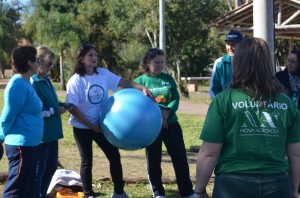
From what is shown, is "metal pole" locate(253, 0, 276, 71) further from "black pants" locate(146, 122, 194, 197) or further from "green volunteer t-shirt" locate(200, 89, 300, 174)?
"green volunteer t-shirt" locate(200, 89, 300, 174)

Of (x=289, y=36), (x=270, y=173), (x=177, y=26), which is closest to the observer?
(x=270, y=173)

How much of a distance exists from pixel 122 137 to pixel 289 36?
14.4 m

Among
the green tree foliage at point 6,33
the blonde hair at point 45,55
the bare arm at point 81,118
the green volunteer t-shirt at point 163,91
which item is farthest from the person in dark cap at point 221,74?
the green tree foliage at point 6,33

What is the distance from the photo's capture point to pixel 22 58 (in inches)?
211

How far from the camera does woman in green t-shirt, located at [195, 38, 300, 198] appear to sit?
350 centimetres

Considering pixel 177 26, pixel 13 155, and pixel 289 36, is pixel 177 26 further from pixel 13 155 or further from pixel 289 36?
pixel 13 155

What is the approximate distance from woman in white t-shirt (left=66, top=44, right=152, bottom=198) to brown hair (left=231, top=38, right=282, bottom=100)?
279 cm

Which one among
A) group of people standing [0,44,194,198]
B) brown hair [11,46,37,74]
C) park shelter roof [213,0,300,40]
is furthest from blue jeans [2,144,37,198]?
park shelter roof [213,0,300,40]

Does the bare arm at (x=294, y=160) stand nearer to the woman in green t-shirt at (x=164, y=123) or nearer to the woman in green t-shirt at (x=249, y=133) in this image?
the woman in green t-shirt at (x=249, y=133)

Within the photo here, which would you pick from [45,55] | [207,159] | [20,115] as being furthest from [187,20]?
[207,159]

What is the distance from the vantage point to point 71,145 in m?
12.3

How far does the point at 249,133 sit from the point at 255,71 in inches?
15.0

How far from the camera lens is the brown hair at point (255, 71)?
351 centimetres

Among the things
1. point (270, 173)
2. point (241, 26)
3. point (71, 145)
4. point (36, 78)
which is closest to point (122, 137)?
point (36, 78)
